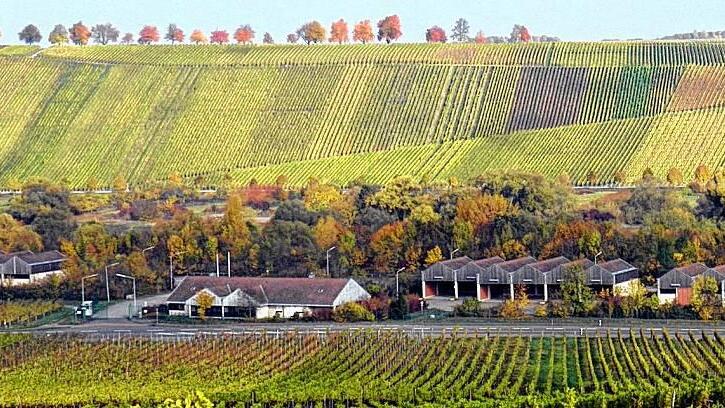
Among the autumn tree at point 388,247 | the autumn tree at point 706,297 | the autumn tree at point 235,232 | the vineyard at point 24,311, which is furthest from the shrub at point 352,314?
the autumn tree at point 235,232

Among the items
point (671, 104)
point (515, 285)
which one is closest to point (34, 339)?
point (515, 285)

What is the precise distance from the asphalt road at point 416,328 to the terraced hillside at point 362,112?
128 feet

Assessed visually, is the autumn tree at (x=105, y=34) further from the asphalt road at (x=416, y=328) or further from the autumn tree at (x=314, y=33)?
the asphalt road at (x=416, y=328)

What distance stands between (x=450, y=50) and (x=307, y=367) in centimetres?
8184

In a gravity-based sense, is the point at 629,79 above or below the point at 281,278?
above

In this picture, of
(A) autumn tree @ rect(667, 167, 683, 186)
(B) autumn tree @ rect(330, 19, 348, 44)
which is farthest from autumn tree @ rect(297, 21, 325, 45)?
→ (A) autumn tree @ rect(667, 167, 683, 186)

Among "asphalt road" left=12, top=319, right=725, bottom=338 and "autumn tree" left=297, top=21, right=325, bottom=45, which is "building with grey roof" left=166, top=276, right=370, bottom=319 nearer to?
"asphalt road" left=12, top=319, right=725, bottom=338

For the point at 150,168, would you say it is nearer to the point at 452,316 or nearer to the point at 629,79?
the point at 629,79

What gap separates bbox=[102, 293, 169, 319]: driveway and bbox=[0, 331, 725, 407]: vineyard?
786 centimetres

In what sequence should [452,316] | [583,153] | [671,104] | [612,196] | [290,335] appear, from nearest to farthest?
[290,335], [452,316], [612,196], [583,153], [671,104]

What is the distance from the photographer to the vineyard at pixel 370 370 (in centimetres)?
4844

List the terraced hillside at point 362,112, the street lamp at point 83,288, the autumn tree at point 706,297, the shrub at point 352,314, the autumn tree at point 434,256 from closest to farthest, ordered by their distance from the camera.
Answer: the autumn tree at point 706,297, the shrub at point 352,314, the street lamp at point 83,288, the autumn tree at point 434,256, the terraced hillside at point 362,112

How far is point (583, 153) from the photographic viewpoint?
10869cm

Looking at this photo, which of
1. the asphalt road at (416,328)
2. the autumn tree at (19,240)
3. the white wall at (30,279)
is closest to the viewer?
the asphalt road at (416,328)
